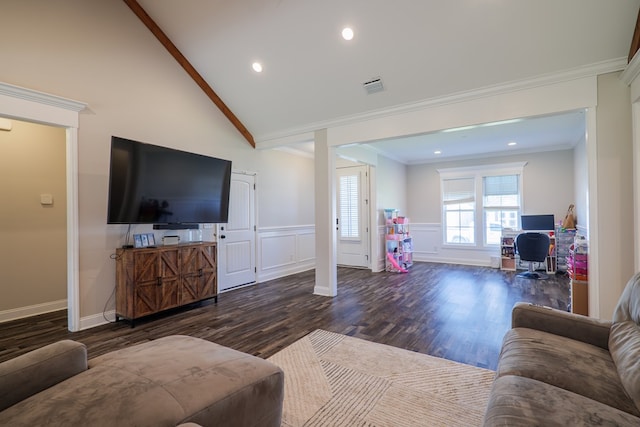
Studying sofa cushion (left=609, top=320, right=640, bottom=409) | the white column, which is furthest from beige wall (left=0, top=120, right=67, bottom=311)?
sofa cushion (left=609, top=320, right=640, bottom=409)

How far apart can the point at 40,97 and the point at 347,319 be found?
398 cm

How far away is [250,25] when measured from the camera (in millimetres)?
3482

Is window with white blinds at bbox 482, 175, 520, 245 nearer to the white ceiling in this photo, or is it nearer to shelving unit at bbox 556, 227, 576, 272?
shelving unit at bbox 556, 227, 576, 272

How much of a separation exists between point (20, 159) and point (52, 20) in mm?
1727

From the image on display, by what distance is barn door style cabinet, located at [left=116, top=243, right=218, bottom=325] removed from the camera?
11.0 feet

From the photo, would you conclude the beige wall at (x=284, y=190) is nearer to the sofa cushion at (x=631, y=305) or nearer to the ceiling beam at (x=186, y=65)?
the ceiling beam at (x=186, y=65)

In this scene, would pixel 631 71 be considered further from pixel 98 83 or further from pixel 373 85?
pixel 98 83

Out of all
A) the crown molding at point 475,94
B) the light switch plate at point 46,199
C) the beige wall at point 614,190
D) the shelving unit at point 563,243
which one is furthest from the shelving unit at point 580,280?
the light switch plate at point 46,199

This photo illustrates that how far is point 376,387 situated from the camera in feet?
6.89

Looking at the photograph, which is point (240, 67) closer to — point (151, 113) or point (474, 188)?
point (151, 113)

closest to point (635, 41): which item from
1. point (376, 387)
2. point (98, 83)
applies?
point (376, 387)

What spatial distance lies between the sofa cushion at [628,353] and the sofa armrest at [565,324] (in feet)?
0.23

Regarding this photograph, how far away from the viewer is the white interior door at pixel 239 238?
4848 millimetres

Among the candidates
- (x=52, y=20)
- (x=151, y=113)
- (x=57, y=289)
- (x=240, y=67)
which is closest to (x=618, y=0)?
(x=240, y=67)
